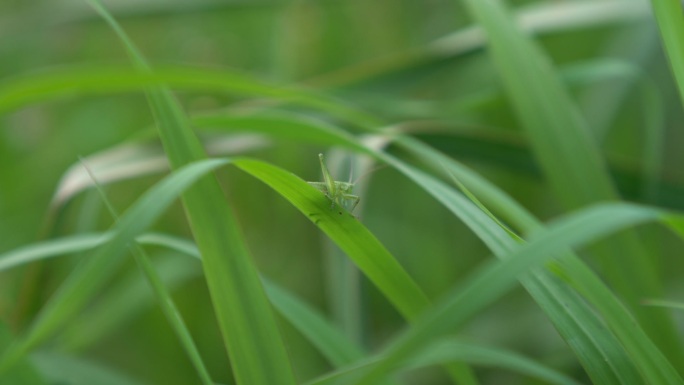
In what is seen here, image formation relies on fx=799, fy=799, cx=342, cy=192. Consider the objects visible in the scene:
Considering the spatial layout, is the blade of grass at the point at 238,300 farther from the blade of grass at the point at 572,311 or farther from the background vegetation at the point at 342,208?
the blade of grass at the point at 572,311

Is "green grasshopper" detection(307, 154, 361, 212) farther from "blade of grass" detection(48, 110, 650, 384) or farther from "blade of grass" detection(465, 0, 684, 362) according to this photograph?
"blade of grass" detection(465, 0, 684, 362)

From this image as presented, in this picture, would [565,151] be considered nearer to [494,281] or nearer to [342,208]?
[342,208]

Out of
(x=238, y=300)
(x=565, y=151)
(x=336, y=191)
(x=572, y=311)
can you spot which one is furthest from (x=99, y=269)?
(x=565, y=151)

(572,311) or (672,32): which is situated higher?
(672,32)

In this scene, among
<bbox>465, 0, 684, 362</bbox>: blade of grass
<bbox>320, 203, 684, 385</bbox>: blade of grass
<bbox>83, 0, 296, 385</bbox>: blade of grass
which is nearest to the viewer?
<bbox>320, 203, 684, 385</bbox>: blade of grass

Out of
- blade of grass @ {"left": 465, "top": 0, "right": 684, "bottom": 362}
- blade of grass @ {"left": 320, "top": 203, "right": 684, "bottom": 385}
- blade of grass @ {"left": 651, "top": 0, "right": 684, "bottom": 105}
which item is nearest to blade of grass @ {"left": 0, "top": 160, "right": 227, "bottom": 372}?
blade of grass @ {"left": 320, "top": 203, "right": 684, "bottom": 385}

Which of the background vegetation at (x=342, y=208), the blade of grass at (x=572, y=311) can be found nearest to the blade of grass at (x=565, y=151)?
the background vegetation at (x=342, y=208)

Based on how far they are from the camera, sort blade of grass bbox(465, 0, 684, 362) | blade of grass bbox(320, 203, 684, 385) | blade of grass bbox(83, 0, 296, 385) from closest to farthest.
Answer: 1. blade of grass bbox(320, 203, 684, 385)
2. blade of grass bbox(83, 0, 296, 385)
3. blade of grass bbox(465, 0, 684, 362)

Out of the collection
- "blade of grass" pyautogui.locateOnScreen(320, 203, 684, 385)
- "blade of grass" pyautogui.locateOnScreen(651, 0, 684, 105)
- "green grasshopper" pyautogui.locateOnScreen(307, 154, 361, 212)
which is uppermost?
"blade of grass" pyautogui.locateOnScreen(651, 0, 684, 105)

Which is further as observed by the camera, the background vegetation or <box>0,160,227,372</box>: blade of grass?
the background vegetation
